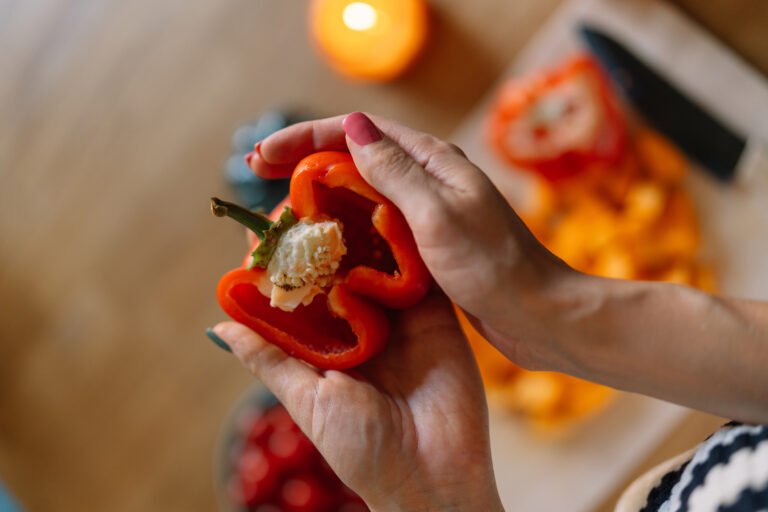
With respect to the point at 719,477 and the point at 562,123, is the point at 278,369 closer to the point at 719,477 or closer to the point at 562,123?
the point at 719,477

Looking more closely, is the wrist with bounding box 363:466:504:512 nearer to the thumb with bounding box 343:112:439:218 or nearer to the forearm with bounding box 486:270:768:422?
the forearm with bounding box 486:270:768:422

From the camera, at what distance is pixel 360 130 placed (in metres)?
0.83

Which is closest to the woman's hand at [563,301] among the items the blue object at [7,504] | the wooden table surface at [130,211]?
the wooden table surface at [130,211]

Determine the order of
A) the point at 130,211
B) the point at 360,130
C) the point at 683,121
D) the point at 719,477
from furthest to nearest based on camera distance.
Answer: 1. the point at 130,211
2. the point at 683,121
3. the point at 360,130
4. the point at 719,477

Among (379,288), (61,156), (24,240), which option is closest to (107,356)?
(24,240)

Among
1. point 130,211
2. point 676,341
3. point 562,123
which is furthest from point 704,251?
point 130,211

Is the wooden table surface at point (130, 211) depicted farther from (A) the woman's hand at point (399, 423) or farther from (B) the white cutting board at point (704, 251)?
(A) the woman's hand at point (399, 423)

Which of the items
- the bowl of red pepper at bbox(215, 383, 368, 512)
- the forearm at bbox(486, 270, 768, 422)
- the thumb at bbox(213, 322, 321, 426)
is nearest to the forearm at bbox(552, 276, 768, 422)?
the forearm at bbox(486, 270, 768, 422)

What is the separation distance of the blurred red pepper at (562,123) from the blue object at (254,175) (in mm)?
412

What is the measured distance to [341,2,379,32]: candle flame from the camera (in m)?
1.42

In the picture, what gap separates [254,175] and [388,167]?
63 cm

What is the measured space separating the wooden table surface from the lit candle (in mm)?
52

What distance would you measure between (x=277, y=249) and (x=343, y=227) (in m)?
0.09

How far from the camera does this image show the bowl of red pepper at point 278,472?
1.39m
